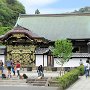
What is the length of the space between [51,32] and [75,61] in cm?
952

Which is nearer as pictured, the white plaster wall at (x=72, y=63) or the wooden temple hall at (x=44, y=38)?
the white plaster wall at (x=72, y=63)

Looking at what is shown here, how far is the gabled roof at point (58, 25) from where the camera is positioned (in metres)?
54.4

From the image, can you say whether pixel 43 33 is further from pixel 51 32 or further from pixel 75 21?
pixel 75 21

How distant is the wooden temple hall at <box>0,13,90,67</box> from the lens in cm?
4816

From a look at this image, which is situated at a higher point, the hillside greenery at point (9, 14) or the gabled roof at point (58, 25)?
the hillside greenery at point (9, 14)

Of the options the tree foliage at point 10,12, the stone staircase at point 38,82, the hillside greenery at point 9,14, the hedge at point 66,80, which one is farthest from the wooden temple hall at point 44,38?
the tree foliage at point 10,12

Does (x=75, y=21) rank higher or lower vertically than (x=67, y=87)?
higher

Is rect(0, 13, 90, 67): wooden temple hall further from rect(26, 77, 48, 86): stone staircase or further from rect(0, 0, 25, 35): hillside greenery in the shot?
rect(0, 0, 25, 35): hillside greenery

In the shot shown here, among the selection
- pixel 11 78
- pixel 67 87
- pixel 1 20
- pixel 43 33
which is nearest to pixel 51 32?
pixel 43 33

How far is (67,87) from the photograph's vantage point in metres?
27.9

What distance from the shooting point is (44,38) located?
49969 mm

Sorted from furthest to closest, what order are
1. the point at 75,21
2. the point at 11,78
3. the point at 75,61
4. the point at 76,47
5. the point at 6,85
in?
the point at 75,21 < the point at 76,47 < the point at 75,61 < the point at 11,78 < the point at 6,85

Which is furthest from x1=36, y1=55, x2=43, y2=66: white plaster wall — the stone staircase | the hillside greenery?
the hillside greenery

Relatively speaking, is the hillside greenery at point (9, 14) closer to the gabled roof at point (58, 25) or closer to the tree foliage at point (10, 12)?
the tree foliage at point (10, 12)
